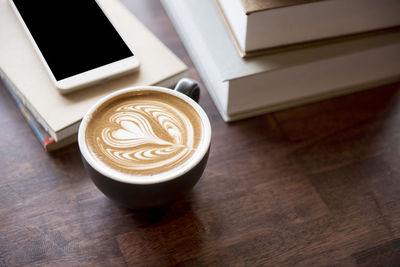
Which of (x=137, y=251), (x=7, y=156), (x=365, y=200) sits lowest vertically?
(x=365, y=200)

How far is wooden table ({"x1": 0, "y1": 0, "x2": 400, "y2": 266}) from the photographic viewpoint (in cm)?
61

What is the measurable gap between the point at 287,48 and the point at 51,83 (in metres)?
0.34

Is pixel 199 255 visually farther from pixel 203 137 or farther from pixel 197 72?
pixel 197 72

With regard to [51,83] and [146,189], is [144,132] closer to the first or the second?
[146,189]

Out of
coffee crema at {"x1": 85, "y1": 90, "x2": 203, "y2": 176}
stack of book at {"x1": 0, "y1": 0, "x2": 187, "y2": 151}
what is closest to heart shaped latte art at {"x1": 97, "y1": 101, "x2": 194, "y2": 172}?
coffee crema at {"x1": 85, "y1": 90, "x2": 203, "y2": 176}

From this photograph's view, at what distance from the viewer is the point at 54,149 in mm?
703

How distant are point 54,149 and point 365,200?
0.43m

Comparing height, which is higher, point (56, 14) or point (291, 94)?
point (56, 14)

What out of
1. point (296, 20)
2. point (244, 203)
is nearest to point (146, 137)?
point (244, 203)

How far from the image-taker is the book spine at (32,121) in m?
0.69

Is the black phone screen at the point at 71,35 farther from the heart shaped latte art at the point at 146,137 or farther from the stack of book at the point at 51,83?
the heart shaped latte art at the point at 146,137

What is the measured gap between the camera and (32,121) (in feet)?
2.34

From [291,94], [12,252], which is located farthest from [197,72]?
[12,252]

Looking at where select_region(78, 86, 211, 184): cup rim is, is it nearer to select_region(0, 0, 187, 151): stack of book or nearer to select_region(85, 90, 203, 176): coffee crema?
select_region(85, 90, 203, 176): coffee crema
